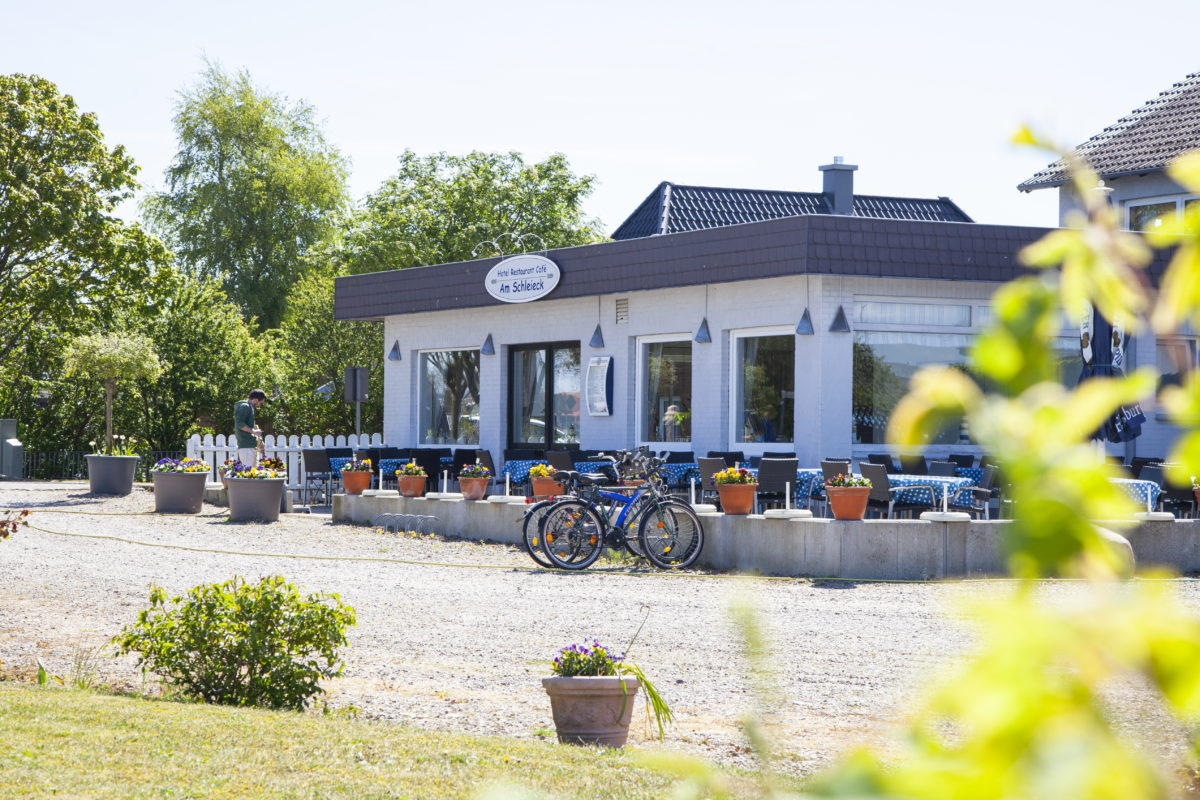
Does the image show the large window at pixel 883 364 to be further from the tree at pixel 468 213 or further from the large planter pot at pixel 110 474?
the tree at pixel 468 213

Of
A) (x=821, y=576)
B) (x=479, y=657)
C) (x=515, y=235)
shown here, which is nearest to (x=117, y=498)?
(x=821, y=576)

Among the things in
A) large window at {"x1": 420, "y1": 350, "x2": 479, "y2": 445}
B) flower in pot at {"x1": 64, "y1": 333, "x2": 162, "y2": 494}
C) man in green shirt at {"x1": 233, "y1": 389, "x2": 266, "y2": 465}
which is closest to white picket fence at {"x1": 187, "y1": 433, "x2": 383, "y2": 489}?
large window at {"x1": 420, "y1": 350, "x2": 479, "y2": 445}

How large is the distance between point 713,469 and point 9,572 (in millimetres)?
7580

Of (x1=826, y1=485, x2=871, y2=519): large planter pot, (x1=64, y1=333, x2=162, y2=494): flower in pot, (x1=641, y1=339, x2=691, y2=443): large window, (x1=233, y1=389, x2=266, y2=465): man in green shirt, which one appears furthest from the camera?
(x1=64, y1=333, x2=162, y2=494): flower in pot

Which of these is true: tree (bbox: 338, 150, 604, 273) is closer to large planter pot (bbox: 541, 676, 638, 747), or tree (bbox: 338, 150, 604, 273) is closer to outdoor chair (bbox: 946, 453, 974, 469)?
outdoor chair (bbox: 946, 453, 974, 469)

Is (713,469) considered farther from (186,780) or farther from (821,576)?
(186,780)

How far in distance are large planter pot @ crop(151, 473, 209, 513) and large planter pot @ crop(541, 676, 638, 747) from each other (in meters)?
14.2

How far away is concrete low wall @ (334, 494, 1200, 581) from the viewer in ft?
39.2

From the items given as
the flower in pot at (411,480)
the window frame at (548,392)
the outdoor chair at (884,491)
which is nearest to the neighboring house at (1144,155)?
the window frame at (548,392)

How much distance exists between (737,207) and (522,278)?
11.2m

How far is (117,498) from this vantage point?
2123cm

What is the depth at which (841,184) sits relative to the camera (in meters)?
30.1

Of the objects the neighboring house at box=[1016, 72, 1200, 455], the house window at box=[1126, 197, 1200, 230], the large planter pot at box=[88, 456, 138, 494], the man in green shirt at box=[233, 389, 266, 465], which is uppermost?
the neighboring house at box=[1016, 72, 1200, 455]

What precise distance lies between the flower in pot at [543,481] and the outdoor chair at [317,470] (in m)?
5.73
